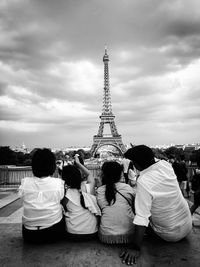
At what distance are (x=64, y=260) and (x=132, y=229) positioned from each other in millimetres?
1009

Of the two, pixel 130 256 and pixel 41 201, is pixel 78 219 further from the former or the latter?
pixel 130 256

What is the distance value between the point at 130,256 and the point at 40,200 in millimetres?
1407

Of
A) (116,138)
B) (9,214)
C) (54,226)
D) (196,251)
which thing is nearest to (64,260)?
(54,226)

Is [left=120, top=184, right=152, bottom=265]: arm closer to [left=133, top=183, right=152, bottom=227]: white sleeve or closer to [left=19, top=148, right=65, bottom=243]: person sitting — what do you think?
[left=133, top=183, right=152, bottom=227]: white sleeve

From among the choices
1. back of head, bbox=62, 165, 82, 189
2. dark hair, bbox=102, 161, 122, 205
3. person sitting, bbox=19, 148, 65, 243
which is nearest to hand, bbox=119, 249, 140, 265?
dark hair, bbox=102, 161, 122, 205

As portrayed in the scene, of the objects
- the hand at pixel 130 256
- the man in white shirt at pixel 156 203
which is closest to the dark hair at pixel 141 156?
the man in white shirt at pixel 156 203

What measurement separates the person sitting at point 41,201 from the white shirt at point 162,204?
1217 mm

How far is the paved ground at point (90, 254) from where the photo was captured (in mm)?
3346

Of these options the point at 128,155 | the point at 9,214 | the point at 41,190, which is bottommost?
the point at 9,214

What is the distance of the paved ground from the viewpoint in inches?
132

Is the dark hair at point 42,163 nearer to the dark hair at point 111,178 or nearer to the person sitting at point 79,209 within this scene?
the person sitting at point 79,209

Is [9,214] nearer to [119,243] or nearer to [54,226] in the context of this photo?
[54,226]

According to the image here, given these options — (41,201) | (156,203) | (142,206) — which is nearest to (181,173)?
(156,203)

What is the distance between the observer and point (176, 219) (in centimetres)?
378
